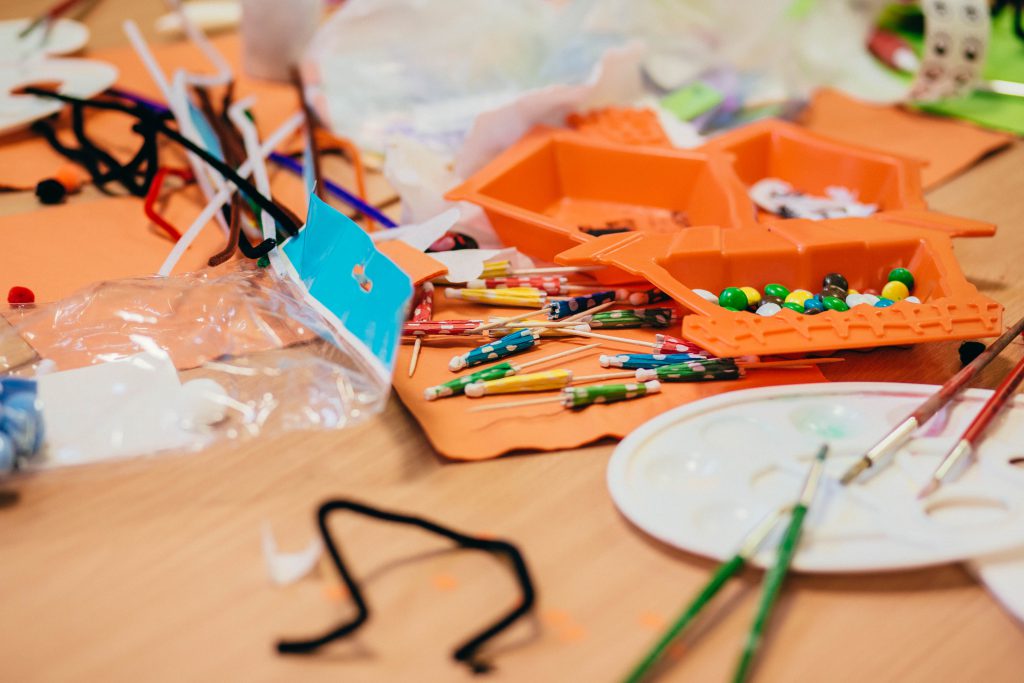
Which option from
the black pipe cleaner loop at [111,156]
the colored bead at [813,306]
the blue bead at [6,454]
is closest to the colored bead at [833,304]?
the colored bead at [813,306]

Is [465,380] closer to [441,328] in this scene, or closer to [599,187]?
[441,328]

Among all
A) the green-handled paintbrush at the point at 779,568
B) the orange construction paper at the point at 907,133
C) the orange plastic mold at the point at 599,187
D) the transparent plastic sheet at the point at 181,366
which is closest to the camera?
the green-handled paintbrush at the point at 779,568

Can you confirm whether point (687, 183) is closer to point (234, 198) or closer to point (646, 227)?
point (646, 227)

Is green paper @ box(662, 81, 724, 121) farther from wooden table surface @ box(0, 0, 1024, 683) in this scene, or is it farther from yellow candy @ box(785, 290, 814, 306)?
wooden table surface @ box(0, 0, 1024, 683)

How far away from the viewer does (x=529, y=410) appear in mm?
646

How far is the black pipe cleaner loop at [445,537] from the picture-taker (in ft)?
1.59

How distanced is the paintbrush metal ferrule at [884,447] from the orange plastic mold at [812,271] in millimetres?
68

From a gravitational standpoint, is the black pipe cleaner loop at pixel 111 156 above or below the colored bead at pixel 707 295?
above

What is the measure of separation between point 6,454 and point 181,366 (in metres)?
0.13

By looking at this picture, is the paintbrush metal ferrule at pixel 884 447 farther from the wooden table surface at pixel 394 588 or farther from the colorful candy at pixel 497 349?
the colorful candy at pixel 497 349

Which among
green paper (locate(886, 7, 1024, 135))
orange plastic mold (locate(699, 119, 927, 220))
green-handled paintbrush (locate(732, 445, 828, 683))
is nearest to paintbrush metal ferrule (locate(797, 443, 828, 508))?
green-handled paintbrush (locate(732, 445, 828, 683))

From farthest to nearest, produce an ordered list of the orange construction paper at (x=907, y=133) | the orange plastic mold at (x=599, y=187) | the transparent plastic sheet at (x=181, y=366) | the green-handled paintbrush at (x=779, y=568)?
the orange construction paper at (x=907, y=133)
the orange plastic mold at (x=599, y=187)
the transparent plastic sheet at (x=181, y=366)
the green-handled paintbrush at (x=779, y=568)

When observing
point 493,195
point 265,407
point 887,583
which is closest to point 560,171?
point 493,195

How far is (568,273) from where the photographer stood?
0.79 m
